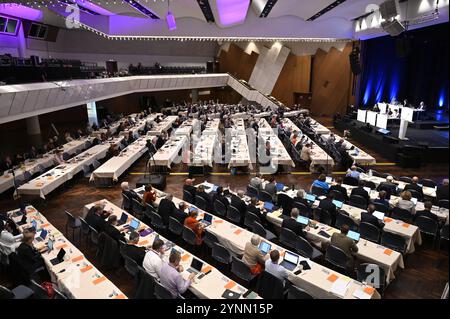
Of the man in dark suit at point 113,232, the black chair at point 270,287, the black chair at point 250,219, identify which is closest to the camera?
the black chair at point 270,287

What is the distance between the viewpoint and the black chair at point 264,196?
8.62 m

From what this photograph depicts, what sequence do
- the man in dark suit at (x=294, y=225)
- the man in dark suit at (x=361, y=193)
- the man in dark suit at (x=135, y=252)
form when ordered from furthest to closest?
the man in dark suit at (x=361, y=193), the man in dark suit at (x=294, y=225), the man in dark suit at (x=135, y=252)

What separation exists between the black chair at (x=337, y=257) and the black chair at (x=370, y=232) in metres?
1.20

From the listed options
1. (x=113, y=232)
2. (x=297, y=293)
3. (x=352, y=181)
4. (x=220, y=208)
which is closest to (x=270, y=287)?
(x=297, y=293)

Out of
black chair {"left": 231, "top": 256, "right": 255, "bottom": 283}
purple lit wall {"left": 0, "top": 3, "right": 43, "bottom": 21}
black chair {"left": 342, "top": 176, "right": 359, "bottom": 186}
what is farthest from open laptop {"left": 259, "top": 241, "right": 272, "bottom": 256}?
purple lit wall {"left": 0, "top": 3, "right": 43, "bottom": 21}

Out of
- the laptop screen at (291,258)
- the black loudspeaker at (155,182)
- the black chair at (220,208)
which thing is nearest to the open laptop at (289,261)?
the laptop screen at (291,258)

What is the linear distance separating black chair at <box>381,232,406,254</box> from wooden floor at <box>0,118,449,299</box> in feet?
1.49

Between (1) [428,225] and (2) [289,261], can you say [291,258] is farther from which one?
(1) [428,225]

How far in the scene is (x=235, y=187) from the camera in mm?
11367

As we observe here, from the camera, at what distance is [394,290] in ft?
19.3

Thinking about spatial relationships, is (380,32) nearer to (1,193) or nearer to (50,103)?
(50,103)

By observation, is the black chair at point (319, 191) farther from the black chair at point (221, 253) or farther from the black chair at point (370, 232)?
the black chair at point (221, 253)

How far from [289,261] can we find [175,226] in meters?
2.78
